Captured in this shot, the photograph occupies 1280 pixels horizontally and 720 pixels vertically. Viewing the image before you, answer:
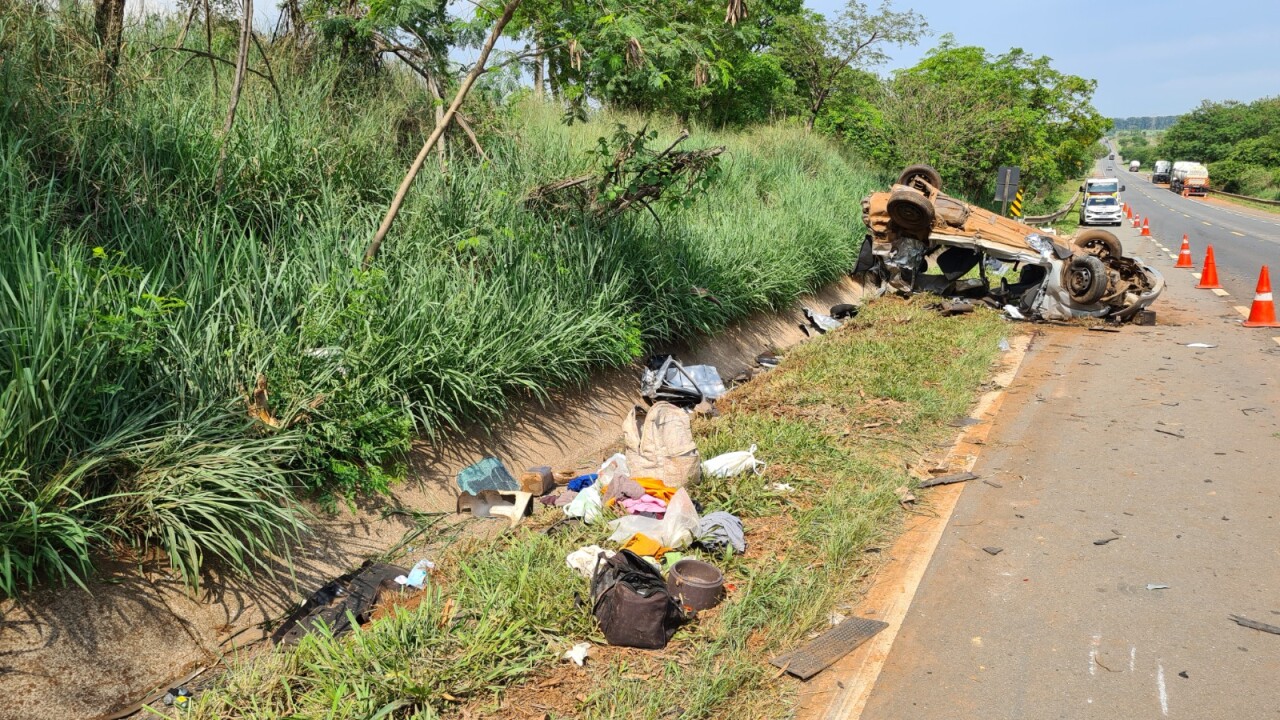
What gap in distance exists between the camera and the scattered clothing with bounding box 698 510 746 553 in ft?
15.6

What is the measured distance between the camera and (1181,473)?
599 cm

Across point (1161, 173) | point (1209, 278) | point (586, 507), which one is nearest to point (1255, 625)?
point (586, 507)

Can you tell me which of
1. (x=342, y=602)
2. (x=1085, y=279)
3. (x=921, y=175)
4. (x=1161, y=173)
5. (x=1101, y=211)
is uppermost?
(x=1161, y=173)

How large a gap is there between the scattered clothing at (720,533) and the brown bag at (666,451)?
0.63 metres

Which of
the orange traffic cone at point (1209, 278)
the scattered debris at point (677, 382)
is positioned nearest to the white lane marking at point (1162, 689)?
the scattered debris at point (677, 382)

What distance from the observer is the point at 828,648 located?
12.8 ft

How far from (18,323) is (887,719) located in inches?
159

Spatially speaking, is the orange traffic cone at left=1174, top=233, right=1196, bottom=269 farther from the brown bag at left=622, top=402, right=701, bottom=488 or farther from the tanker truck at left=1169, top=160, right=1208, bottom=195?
the tanker truck at left=1169, top=160, right=1208, bottom=195

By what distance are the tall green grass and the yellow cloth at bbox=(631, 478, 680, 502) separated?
4.44 feet

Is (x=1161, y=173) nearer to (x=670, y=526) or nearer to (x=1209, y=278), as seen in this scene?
(x=1209, y=278)

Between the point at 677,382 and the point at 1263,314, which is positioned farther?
the point at 1263,314

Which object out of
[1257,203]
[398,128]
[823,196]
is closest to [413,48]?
[398,128]

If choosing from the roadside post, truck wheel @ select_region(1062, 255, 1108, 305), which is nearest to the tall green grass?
truck wheel @ select_region(1062, 255, 1108, 305)

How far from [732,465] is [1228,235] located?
30.8m
